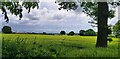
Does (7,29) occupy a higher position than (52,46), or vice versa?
(7,29)

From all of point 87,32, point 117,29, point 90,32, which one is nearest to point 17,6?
→ point 87,32

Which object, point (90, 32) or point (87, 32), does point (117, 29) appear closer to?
point (90, 32)

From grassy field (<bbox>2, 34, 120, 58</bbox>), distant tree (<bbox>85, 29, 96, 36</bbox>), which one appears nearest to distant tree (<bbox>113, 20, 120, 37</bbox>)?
grassy field (<bbox>2, 34, 120, 58</bbox>)

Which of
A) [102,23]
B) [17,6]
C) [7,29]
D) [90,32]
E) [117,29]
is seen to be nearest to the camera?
[7,29]

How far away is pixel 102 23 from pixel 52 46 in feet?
8.22

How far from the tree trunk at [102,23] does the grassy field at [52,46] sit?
0.27 meters

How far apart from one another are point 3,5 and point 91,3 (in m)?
3.70

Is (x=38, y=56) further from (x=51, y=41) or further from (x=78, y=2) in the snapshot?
(x=78, y=2)

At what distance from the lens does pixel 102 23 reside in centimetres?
1097

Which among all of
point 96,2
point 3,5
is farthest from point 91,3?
point 3,5

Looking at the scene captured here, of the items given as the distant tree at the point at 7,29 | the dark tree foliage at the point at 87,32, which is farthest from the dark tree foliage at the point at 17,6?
the dark tree foliage at the point at 87,32

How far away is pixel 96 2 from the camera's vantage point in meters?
11.1

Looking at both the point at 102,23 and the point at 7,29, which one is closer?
the point at 7,29

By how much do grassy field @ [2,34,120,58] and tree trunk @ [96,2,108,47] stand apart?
270mm
